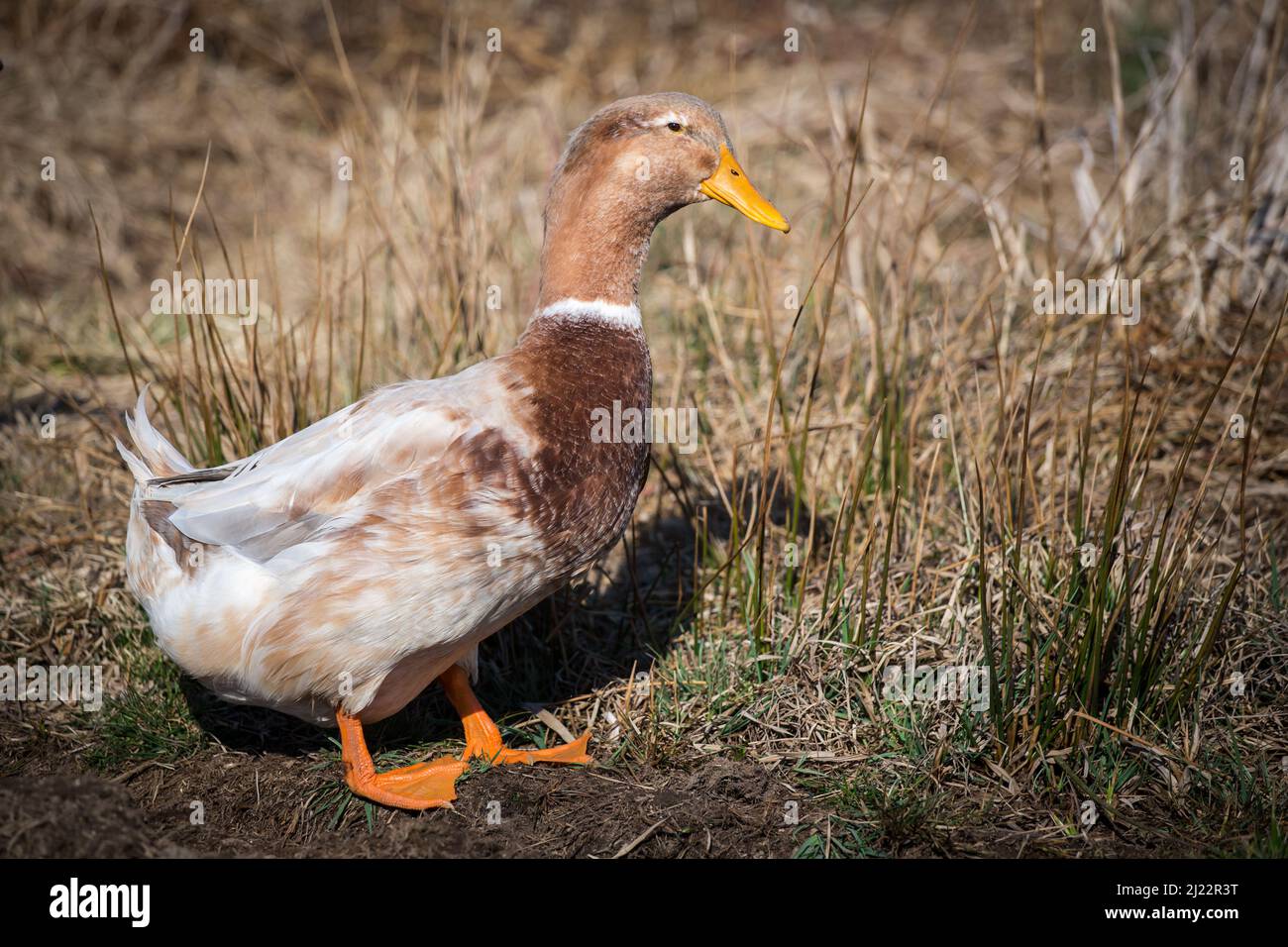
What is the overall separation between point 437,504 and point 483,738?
0.81 m

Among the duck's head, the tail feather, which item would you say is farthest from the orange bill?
the tail feather

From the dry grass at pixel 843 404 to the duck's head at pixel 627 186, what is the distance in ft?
1.35

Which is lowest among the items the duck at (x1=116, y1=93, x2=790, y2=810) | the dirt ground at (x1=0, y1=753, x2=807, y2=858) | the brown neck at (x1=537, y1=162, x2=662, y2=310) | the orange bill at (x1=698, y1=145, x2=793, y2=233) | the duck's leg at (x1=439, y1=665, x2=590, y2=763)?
the dirt ground at (x1=0, y1=753, x2=807, y2=858)

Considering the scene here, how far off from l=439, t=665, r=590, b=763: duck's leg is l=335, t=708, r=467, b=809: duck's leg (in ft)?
0.46

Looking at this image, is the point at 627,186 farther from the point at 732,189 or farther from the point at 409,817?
the point at 409,817

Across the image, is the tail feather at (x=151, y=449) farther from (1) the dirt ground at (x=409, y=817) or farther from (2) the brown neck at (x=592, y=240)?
(2) the brown neck at (x=592, y=240)

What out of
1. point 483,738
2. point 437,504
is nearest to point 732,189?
point 437,504

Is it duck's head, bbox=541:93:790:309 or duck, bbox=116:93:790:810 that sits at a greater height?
duck's head, bbox=541:93:790:309

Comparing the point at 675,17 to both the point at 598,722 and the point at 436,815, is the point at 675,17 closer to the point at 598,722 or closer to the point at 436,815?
the point at 598,722

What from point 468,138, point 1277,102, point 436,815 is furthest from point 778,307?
point 436,815

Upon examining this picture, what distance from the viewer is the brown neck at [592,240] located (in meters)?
3.02

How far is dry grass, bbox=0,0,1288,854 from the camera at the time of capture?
2.96 metres

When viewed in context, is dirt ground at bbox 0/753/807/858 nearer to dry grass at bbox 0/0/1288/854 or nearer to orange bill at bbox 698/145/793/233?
dry grass at bbox 0/0/1288/854

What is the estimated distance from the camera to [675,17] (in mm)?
8336
